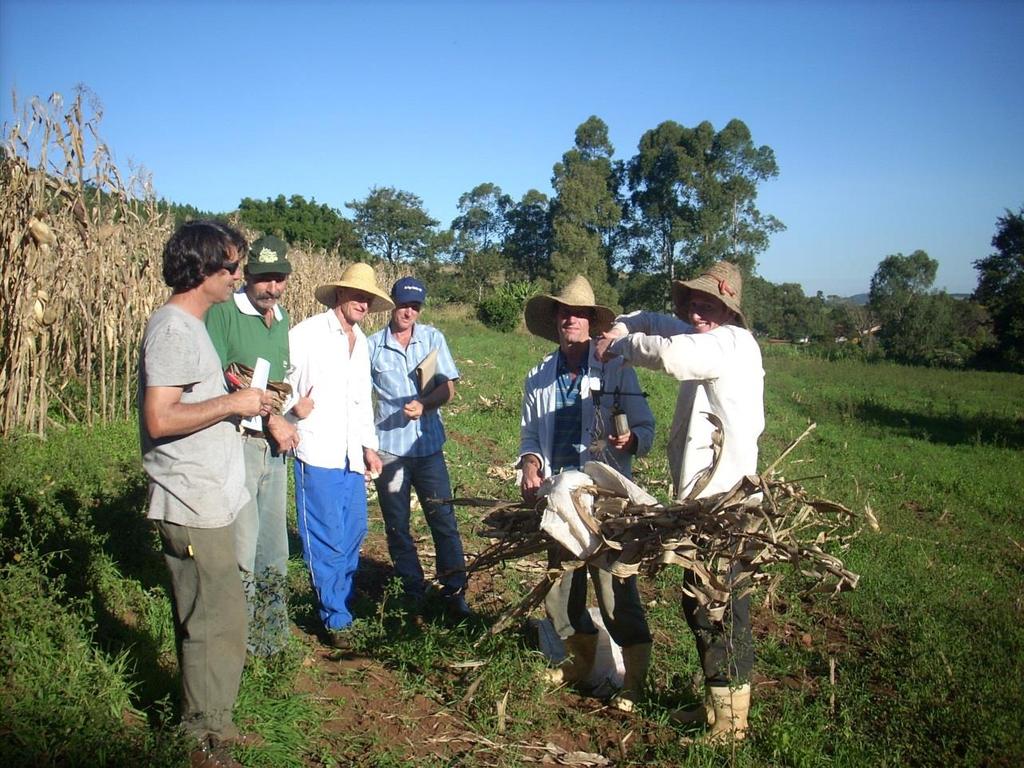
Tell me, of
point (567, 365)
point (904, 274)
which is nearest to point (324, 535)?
point (567, 365)

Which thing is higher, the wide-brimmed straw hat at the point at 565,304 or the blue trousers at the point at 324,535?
the wide-brimmed straw hat at the point at 565,304

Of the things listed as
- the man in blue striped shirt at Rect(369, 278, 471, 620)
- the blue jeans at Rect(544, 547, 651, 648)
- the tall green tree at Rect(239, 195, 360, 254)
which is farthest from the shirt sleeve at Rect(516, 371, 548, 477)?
the tall green tree at Rect(239, 195, 360, 254)

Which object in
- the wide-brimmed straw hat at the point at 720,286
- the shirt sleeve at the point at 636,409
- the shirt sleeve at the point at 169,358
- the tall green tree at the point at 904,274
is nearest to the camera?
the shirt sleeve at the point at 169,358

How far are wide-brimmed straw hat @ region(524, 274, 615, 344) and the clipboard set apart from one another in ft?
2.70

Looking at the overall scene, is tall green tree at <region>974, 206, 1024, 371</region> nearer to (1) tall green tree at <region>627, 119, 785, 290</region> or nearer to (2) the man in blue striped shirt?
(1) tall green tree at <region>627, 119, 785, 290</region>

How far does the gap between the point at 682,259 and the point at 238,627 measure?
46.2 m

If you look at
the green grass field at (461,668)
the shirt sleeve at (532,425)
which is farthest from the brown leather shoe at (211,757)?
the shirt sleeve at (532,425)

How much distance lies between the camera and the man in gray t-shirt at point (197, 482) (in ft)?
9.14

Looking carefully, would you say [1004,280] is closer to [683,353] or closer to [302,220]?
[683,353]

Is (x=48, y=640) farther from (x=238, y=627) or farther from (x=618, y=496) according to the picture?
(x=618, y=496)

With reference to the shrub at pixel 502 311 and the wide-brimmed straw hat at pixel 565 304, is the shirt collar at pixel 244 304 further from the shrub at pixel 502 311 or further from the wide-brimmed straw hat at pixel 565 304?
the shrub at pixel 502 311

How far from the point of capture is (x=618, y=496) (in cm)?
329

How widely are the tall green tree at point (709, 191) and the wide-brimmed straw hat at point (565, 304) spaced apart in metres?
42.2

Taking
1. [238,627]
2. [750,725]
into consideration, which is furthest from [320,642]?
[750,725]
